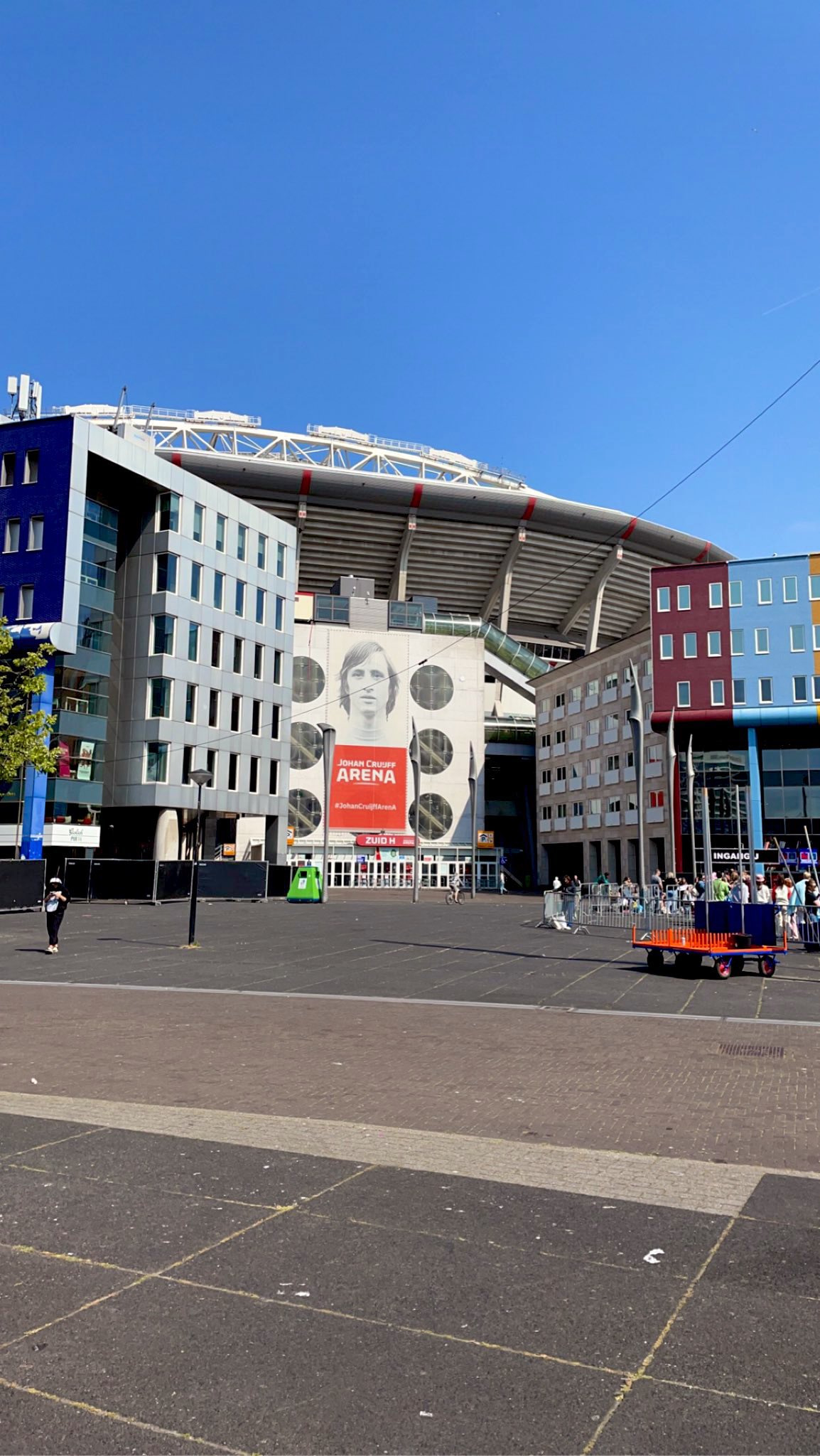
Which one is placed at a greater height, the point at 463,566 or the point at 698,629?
the point at 463,566

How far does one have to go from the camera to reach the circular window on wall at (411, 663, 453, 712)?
87.6 metres

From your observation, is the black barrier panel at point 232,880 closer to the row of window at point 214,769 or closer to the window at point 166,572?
the row of window at point 214,769

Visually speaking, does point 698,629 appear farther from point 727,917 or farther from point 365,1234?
point 365,1234

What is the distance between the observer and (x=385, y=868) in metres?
85.0

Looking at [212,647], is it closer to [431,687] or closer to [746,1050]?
[431,687]

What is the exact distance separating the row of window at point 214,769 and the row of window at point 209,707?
1.61 meters

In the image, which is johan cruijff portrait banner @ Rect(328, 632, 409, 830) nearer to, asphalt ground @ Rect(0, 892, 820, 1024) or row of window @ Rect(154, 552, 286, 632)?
row of window @ Rect(154, 552, 286, 632)

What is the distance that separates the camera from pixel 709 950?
65.8 feet

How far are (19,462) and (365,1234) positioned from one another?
5347cm

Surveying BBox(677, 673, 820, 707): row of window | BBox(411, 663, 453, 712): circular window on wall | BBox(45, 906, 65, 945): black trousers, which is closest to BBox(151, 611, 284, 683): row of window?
BBox(411, 663, 453, 712): circular window on wall

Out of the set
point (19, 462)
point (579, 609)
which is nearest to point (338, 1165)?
point (19, 462)

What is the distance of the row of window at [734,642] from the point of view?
214 ft

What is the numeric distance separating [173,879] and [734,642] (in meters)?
40.4

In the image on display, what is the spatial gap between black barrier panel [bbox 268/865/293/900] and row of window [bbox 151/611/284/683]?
580 inches
